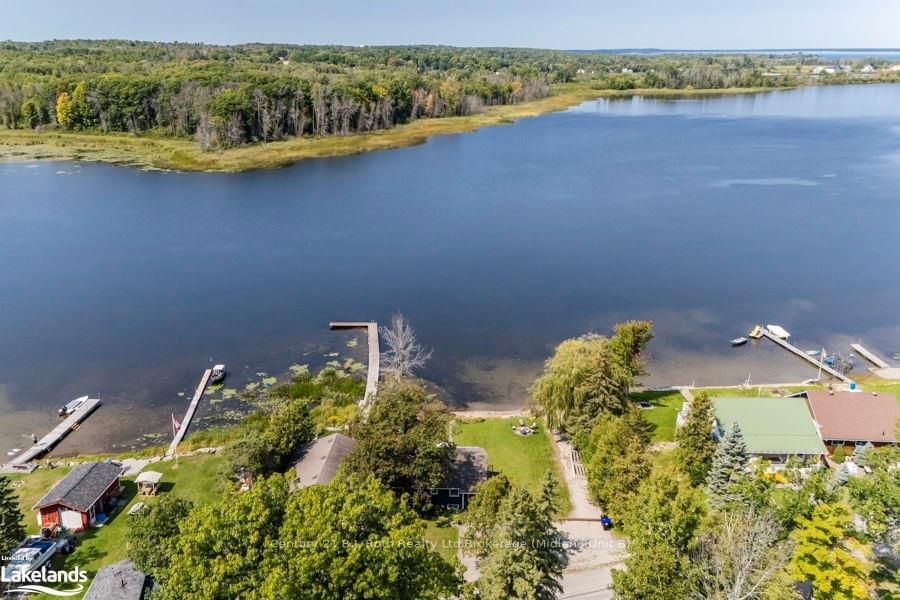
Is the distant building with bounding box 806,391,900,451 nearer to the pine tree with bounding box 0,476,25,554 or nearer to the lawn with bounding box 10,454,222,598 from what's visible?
the lawn with bounding box 10,454,222,598

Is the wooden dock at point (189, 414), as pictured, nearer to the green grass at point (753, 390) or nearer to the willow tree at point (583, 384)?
the willow tree at point (583, 384)

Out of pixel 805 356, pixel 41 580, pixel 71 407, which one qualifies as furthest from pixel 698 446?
pixel 71 407

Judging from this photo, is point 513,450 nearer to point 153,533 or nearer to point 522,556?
point 522,556

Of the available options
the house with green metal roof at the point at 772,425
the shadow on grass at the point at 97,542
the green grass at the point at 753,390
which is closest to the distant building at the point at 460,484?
the house with green metal roof at the point at 772,425

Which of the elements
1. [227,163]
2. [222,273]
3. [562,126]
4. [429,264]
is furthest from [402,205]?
[562,126]

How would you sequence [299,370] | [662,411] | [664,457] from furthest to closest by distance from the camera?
[299,370] → [662,411] → [664,457]

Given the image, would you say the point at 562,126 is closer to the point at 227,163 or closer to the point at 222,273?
the point at 227,163

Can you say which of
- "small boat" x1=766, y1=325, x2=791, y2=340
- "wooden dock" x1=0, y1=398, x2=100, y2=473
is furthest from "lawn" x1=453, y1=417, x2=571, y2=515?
"small boat" x1=766, y1=325, x2=791, y2=340
